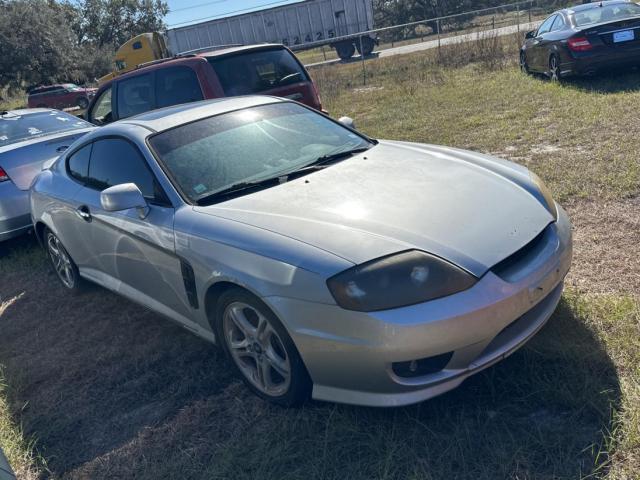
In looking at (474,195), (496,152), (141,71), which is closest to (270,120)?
(474,195)

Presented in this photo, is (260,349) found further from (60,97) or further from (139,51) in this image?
(60,97)

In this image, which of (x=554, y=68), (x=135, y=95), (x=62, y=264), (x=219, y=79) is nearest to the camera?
(x=62, y=264)

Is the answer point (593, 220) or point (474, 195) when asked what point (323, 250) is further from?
point (593, 220)

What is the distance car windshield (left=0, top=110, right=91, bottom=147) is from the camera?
→ 6.59 meters

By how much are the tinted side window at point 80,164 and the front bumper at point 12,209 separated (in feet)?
5.23

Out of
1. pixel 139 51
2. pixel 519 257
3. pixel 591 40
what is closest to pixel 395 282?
pixel 519 257

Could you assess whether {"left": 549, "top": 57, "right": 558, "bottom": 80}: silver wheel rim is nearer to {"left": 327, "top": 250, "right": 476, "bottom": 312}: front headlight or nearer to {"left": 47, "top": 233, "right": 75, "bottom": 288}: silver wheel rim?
{"left": 47, "top": 233, "right": 75, "bottom": 288}: silver wheel rim

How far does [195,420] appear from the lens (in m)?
2.96

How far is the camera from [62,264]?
496 cm

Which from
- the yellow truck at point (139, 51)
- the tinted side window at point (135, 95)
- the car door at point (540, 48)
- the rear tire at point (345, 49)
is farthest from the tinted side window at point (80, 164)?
the rear tire at point (345, 49)

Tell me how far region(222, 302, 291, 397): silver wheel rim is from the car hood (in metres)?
0.47

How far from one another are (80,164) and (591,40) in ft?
25.8

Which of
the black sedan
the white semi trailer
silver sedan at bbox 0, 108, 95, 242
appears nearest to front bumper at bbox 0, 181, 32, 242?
silver sedan at bbox 0, 108, 95, 242

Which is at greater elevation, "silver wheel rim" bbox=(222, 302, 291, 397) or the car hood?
the car hood
